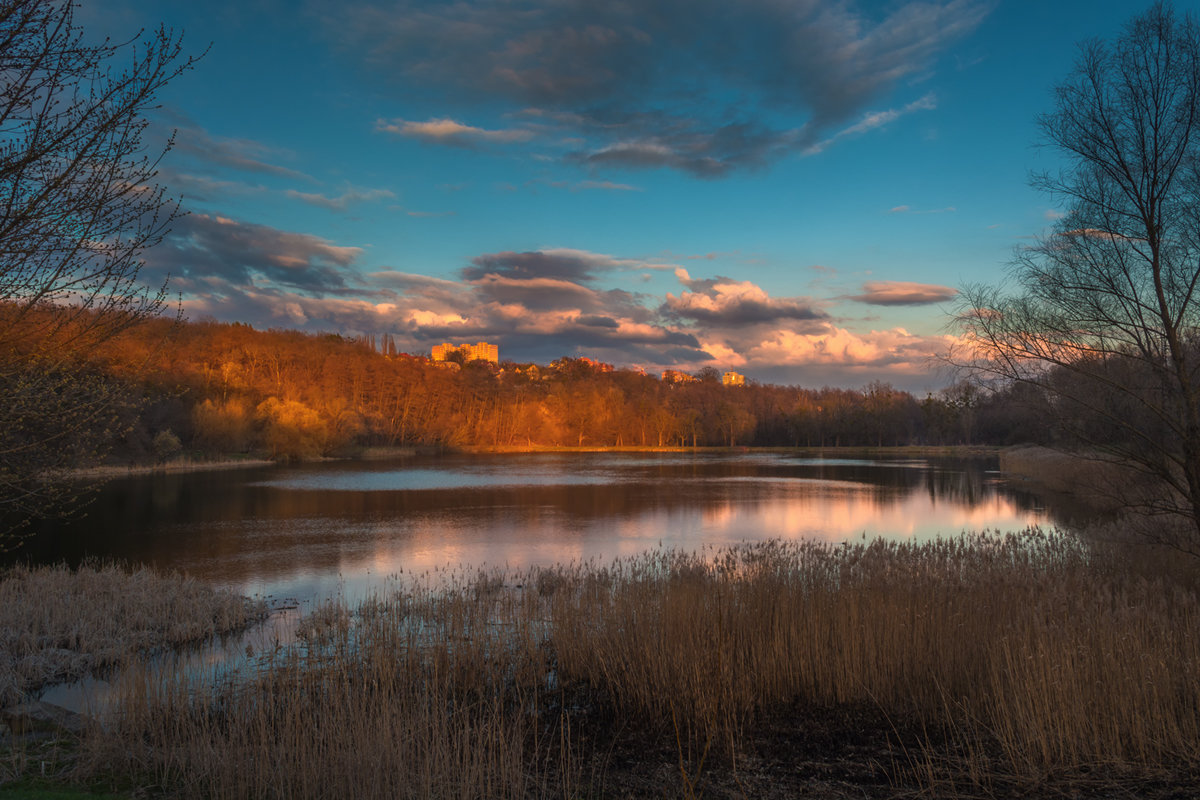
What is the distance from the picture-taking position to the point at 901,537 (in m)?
21.4

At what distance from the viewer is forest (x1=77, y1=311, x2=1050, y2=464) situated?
60156 mm

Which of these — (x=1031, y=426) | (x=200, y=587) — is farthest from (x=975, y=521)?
(x=200, y=587)

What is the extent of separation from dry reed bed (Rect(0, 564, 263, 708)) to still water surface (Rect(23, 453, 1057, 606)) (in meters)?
2.02

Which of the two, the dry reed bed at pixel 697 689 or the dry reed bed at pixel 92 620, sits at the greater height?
the dry reed bed at pixel 697 689

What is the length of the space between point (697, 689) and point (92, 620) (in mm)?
9985

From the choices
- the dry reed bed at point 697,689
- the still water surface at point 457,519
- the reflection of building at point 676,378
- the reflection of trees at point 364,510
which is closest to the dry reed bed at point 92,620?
the still water surface at point 457,519

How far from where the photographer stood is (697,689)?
6.39 m

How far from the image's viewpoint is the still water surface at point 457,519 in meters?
17.7

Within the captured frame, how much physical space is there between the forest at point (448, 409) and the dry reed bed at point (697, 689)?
45.4 meters

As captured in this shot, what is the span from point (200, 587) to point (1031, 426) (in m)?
15.3

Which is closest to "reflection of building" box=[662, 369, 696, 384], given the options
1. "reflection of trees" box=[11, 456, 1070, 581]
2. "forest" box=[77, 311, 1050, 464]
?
"forest" box=[77, 311, 1050, 464]

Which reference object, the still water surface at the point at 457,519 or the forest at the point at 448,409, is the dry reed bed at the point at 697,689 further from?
the forest at the point at 448,409

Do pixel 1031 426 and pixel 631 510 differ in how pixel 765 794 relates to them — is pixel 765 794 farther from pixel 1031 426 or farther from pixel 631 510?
pixel 631 510

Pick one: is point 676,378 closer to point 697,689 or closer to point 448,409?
point 448,409
